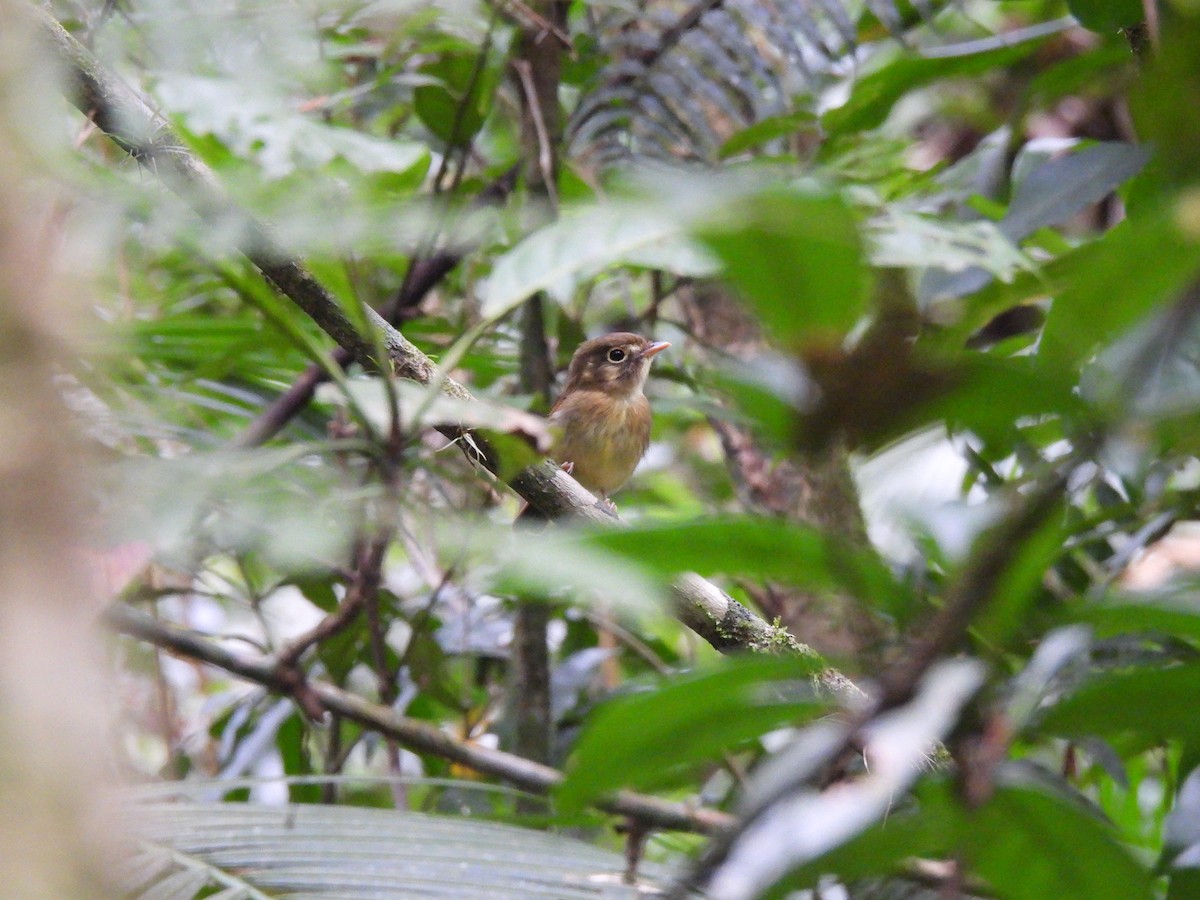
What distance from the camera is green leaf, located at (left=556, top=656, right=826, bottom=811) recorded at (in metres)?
0.82

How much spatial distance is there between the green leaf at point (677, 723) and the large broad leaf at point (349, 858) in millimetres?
974

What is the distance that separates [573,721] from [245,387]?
1557 mm

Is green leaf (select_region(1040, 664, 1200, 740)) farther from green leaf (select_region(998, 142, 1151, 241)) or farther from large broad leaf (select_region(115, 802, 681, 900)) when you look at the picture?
green leaf (select_region(998, 142, 1151, 241))

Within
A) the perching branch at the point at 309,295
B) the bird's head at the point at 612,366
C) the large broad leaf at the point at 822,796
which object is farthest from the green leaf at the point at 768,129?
the large broad leaf at the point at 822,796

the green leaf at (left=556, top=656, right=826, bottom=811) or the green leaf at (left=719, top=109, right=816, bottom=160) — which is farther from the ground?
the green leaf at (left=719, top=109, right=816, bottom=160)

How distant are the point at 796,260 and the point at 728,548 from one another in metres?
0.20

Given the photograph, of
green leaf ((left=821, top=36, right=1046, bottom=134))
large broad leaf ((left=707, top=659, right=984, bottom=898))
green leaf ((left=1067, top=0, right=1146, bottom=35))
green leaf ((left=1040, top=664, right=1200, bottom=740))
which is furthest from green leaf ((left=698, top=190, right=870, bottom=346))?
green leaf ((left=821, top=36, right=1046, bottom=134))

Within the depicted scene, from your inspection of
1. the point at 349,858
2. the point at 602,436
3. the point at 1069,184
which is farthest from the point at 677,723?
the point at 602,436

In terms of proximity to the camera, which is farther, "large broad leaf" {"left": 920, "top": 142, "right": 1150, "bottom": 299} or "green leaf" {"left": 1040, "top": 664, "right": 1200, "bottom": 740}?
"large broad leaf" {"left": 920, "top": 142, "right": 1150, "bottom": 299}

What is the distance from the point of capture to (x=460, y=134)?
4.09m

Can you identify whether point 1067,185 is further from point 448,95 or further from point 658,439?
point 658,439

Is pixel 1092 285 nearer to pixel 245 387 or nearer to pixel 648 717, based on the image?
pixel 648 717

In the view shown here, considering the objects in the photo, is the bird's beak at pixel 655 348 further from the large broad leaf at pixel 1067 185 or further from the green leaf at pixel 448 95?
the large broad leaf at pixel 1067 185

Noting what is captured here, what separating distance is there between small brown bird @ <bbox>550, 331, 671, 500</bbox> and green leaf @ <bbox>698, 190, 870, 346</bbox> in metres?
4.40
